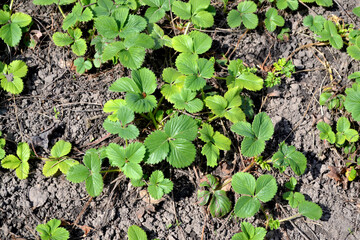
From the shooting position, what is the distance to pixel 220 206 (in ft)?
6.43

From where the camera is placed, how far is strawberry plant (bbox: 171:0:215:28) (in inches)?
91.1

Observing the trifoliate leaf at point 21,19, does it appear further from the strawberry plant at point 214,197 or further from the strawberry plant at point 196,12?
the strawberry plant at point 214,197

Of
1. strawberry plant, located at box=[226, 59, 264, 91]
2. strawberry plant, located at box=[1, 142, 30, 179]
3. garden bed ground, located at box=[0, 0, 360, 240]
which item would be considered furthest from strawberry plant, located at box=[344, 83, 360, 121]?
strawberry plant, located at box=[1, 142, 30, 179]

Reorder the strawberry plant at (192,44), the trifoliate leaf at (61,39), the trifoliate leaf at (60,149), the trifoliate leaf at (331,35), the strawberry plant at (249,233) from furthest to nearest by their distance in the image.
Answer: the trifoliate leaf at (331,35) → the trifoliate leaf at (61,39) → the strawberry plant at (192,44) → the trifoliate leaf at (60,149) → the strawberry plant at (249,233)

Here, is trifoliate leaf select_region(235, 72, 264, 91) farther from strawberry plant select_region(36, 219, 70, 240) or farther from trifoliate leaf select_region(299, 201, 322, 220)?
strawberry plant select_region(36, 219, 70, 240)

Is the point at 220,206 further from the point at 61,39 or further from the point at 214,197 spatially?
the point at 61,39

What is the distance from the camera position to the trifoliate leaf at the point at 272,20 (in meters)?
2.44

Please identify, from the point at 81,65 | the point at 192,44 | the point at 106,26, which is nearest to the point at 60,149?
the point at 81,65

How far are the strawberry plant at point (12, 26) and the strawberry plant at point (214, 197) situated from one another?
1.69m

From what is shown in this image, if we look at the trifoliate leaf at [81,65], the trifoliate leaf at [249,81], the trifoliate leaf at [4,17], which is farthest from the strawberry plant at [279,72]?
the trifoliate leaf at [4,17]

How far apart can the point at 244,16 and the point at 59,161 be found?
1.71m

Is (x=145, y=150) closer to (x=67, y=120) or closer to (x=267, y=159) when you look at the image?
(x=67, y=120)

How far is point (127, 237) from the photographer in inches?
77.6

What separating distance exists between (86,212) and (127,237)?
308 mm
